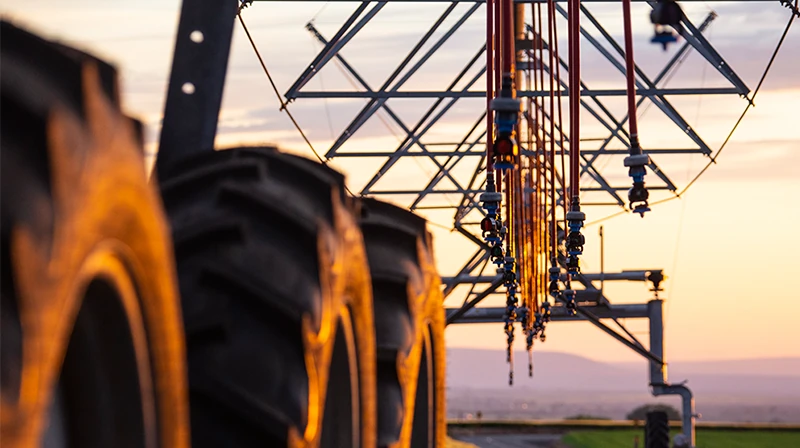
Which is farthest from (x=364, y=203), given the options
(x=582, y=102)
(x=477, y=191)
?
(x=477, y=191)

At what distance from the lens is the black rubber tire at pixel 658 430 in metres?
33.5

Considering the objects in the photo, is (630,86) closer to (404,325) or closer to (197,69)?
(404,325)

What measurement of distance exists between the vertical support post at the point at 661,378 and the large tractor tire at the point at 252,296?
32.5 m

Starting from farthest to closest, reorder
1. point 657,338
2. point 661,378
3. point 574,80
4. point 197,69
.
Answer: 1. point 657,338
2. point 661,378
3. point 574,80
4. point 197,69

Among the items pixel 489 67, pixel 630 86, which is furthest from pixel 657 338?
pixel 630 86

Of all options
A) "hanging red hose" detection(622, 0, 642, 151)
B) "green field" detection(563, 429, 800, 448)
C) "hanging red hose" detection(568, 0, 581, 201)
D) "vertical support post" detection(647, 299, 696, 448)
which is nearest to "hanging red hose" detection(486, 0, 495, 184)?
"hanging red hose" detection(568, 0, 581, 201)

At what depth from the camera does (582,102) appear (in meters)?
26.6

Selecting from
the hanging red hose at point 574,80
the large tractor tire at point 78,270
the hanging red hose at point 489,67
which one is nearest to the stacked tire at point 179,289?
the large tractor tire at point 78,270

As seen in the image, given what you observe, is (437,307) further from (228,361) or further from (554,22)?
(554,22)

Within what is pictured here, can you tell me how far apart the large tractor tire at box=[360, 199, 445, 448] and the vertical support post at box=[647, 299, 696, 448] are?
29932 mm

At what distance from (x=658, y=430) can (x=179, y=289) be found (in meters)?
30.8

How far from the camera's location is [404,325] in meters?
5.48

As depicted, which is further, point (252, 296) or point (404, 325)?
point (404, 325)

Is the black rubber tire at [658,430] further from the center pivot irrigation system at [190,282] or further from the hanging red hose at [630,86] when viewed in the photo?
the center pivot irrigation system at [190,282]
